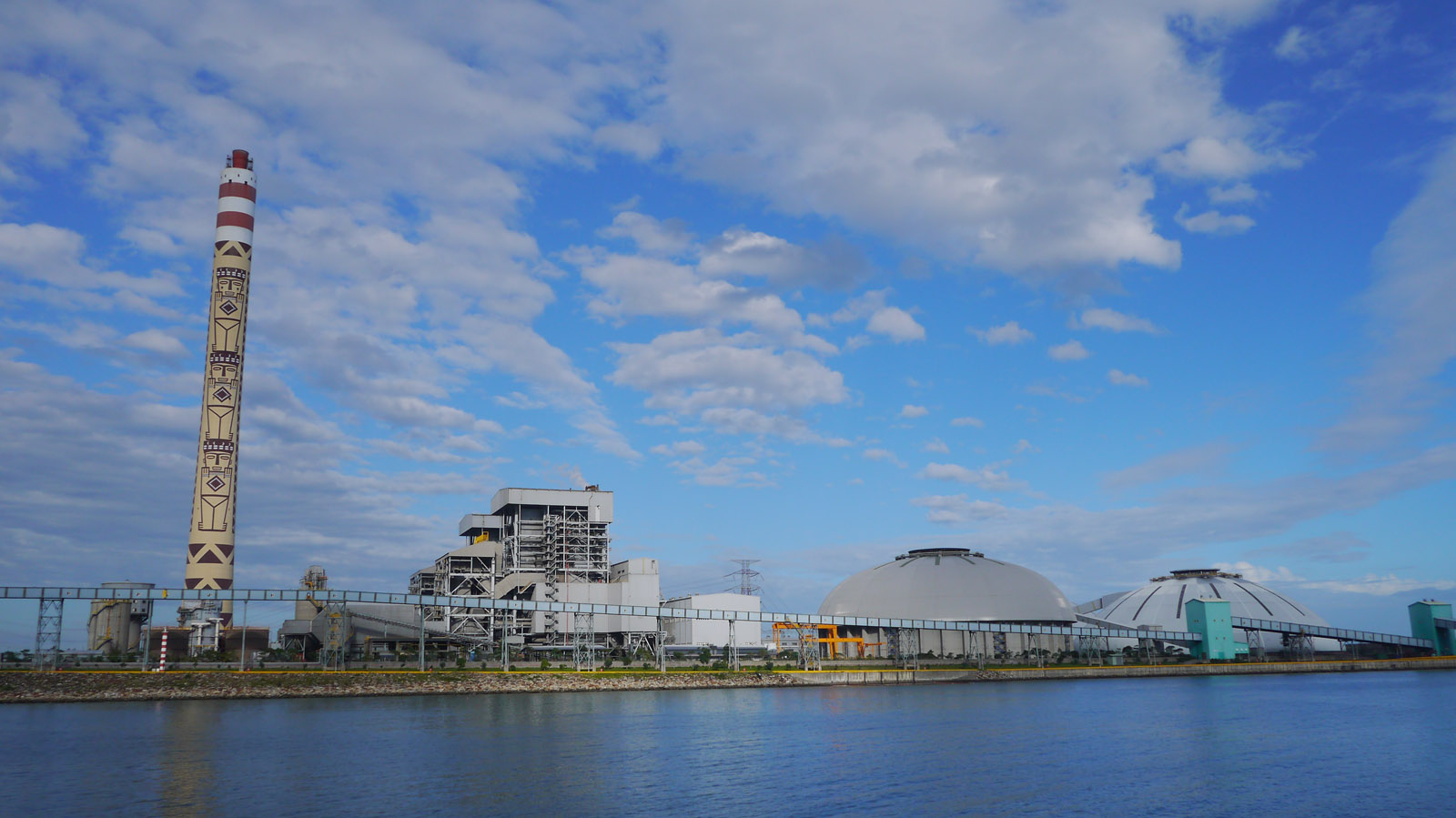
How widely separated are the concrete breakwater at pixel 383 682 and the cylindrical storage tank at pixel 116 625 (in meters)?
25.4

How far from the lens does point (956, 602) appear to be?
13800cm

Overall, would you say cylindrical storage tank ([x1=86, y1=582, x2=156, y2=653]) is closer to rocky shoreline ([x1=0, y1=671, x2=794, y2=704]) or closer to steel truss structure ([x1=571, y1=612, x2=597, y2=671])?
rocky shoreline ([x1=0, y1=671, x2=794, y2=704])

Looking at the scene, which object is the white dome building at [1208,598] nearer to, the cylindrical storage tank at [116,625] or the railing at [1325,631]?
the railing at [1325,631]

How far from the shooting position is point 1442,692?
84.6 metres

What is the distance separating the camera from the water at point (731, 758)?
35.3m

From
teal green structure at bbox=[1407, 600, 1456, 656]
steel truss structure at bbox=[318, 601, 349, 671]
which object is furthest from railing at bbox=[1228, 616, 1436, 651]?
steel truss structure at bbox=[318, 601, 349, 671]

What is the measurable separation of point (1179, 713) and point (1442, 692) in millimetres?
35111

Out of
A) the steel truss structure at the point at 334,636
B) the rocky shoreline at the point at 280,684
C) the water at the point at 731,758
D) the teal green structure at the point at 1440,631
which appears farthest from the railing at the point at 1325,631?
the steel truss structure at the point at 334,636

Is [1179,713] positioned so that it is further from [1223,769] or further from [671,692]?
[671,692]

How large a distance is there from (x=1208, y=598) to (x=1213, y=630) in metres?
22.8

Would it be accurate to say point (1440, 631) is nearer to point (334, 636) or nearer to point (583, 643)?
point (583, 643)

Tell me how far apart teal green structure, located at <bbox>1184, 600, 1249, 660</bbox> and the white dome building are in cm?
1222

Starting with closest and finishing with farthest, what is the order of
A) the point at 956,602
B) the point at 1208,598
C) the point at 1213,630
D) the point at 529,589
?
the point at 529,589
the point at 1213,630
the point at 956,602
the point at 1208,598

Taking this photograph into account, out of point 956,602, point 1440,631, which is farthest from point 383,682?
point 1440,631
